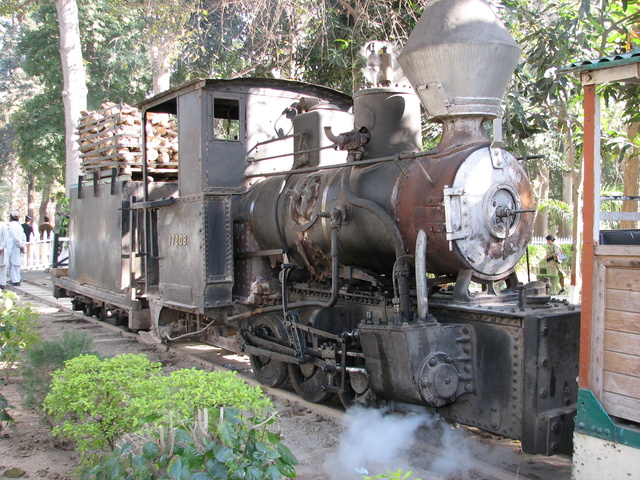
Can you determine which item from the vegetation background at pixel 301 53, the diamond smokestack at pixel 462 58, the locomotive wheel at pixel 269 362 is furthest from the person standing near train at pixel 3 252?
the diamond smokestack at pixel 462 58

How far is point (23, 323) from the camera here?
5258 mm

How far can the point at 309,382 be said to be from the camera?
A: 18.1 feet

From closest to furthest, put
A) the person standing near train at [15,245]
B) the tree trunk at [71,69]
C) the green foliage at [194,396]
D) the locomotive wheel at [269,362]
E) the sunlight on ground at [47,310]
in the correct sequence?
the green foliage at [194,396] < the locomotive wheel at [269,362] < the sunlight on ground at [47,310] < the person standing near train at [15,245] < the tree trunk at [71,69]

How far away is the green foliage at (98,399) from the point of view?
11.2 ft

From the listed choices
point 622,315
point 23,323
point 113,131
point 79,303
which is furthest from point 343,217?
point 79,303

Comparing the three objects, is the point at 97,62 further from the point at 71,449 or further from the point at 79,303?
the point at 71,449

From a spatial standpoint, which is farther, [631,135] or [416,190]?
[631,135]

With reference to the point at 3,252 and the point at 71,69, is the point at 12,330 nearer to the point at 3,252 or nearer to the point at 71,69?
the point at 3,252

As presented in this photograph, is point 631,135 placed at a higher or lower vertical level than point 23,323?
higher

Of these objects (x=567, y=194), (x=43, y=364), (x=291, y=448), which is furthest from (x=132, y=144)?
(x=567, y=194)

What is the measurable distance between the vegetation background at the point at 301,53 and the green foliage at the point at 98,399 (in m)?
3.14

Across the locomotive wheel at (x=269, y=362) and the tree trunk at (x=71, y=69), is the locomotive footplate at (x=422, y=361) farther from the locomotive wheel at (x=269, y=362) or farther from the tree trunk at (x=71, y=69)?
the tree trunk at (x=71, y=69)

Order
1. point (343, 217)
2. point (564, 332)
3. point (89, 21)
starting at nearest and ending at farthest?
1. point (564, 332)
2. point (343, 217)
3. point (89, 21)

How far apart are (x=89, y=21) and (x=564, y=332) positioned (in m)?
21.7
